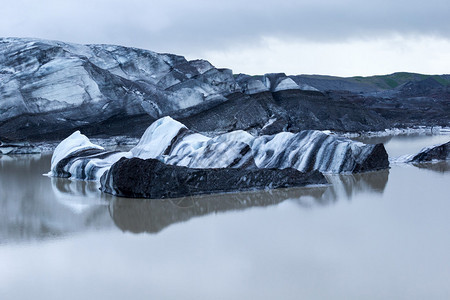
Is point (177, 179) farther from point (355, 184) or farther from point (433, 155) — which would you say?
point (433, 155)

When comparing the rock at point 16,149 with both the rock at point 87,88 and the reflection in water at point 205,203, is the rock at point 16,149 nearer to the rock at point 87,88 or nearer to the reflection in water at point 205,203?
the rock at point 87,88

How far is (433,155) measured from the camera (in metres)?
12.3

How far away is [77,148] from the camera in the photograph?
411 inches

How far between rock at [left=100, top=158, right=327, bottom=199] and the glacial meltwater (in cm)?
20

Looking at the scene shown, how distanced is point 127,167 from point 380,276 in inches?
164

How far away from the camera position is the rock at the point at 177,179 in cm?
767

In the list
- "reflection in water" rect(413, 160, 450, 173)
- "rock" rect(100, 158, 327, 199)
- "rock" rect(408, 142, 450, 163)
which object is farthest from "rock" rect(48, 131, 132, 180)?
"rock" rect(408, 142, 450, 163)

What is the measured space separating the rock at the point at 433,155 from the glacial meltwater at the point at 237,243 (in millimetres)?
3402

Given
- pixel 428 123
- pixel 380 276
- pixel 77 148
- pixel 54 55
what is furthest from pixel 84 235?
pixel 428 123

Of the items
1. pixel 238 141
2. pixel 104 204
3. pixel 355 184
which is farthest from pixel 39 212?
pixel 355 184

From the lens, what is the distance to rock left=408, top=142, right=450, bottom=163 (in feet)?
40.0

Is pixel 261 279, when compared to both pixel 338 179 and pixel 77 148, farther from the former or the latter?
pixel 77 148

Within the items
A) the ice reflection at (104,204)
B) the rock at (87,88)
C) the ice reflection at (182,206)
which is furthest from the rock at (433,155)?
the rock at (87,88)

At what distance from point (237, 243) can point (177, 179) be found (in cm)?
270
